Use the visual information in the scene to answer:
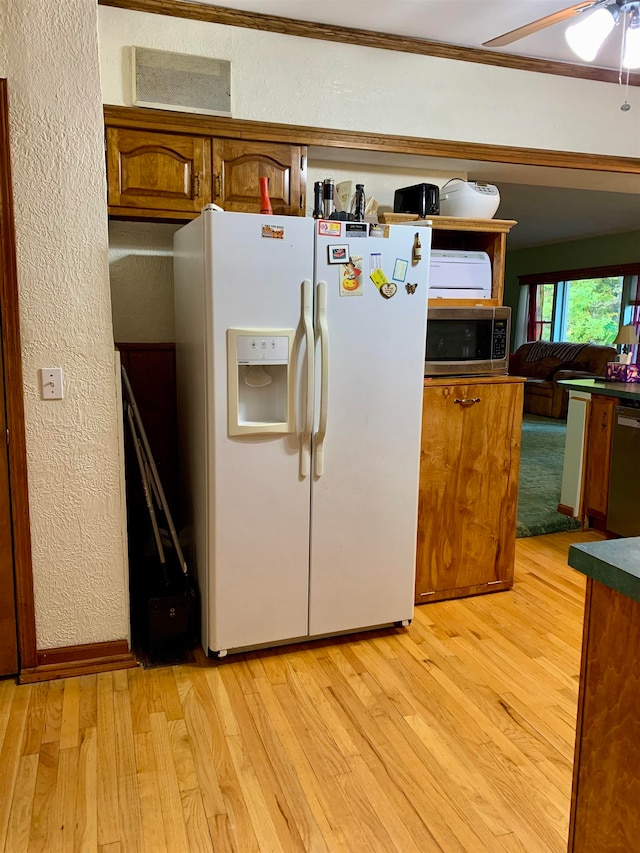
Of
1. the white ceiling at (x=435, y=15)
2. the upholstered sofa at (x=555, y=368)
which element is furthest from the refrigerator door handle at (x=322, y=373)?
the upholstered sofa at (x=555, y=368)

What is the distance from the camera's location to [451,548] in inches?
123

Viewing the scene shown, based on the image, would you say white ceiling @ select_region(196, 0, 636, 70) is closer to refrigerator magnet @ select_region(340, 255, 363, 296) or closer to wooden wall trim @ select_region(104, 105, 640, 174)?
wooden wall trim @ select_region(104, 105, 640, 174)

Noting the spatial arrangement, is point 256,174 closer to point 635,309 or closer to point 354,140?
point 354,140

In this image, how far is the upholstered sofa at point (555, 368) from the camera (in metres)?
8.30

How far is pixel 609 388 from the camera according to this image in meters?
3.92

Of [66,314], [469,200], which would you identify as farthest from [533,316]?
[66,314]

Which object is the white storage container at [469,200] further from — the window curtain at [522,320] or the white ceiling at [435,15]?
the window curtain at [522,320]

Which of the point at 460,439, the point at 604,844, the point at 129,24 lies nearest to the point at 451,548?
the point at 460,439

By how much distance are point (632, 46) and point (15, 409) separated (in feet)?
8.23

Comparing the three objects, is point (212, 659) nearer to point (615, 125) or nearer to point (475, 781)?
point (475, 781)

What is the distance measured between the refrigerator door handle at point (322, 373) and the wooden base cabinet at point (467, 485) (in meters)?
0.65

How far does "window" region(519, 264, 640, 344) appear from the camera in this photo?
341 inches

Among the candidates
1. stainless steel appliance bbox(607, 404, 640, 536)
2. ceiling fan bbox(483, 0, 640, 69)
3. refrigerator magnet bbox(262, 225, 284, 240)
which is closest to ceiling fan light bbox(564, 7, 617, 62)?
ceiling fan bbox(483, 0, 640, 69)

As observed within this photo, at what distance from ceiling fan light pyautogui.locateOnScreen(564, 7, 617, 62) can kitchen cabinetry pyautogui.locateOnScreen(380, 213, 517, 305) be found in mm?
873
